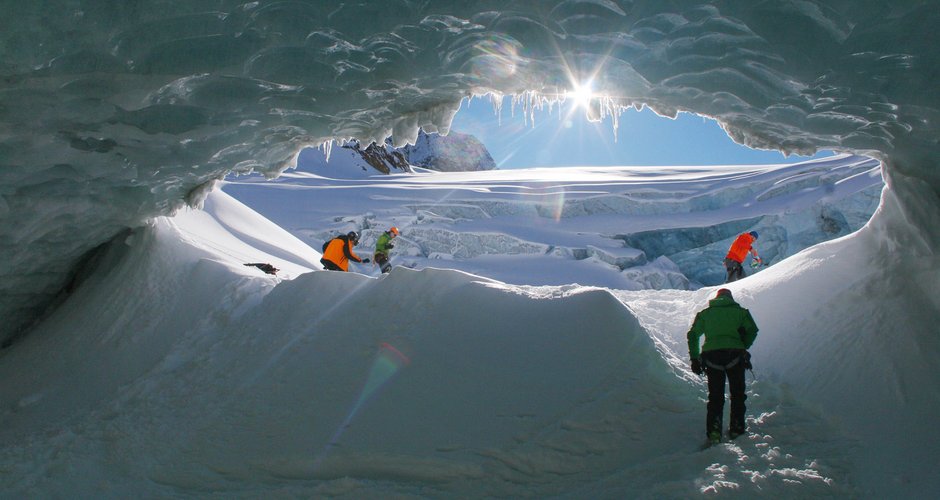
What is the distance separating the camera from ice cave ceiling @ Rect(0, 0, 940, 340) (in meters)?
3.35

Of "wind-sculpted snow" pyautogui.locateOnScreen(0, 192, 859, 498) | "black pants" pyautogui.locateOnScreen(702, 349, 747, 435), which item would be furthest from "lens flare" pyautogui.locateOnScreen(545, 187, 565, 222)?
"black pants" pyautogui.locateOnScreen(702, 349, 747, 435)

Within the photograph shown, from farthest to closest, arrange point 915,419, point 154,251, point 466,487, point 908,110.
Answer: point 154,251 → point 915,419 → point 908,110 → point 466,487

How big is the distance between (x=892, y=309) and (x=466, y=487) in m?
4.36

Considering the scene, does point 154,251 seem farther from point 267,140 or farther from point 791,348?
point 791,348

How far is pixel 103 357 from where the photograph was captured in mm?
6008

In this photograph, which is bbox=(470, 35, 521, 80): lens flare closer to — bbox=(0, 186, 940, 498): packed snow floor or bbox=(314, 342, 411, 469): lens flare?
bbox=(0, 186, 940, 498): packed snow floor

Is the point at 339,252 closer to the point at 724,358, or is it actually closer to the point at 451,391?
the point at 451,391

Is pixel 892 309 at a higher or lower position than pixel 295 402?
higher

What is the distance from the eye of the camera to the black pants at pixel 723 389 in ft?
13.3

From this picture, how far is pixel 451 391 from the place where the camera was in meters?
4.59

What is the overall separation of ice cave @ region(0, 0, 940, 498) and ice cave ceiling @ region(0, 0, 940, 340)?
0.06 ft

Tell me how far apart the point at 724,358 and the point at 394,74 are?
3242mm

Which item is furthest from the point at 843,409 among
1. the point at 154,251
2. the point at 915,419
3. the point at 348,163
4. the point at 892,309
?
the point at 348,163

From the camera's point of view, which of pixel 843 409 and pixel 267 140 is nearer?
pixel 843 409
